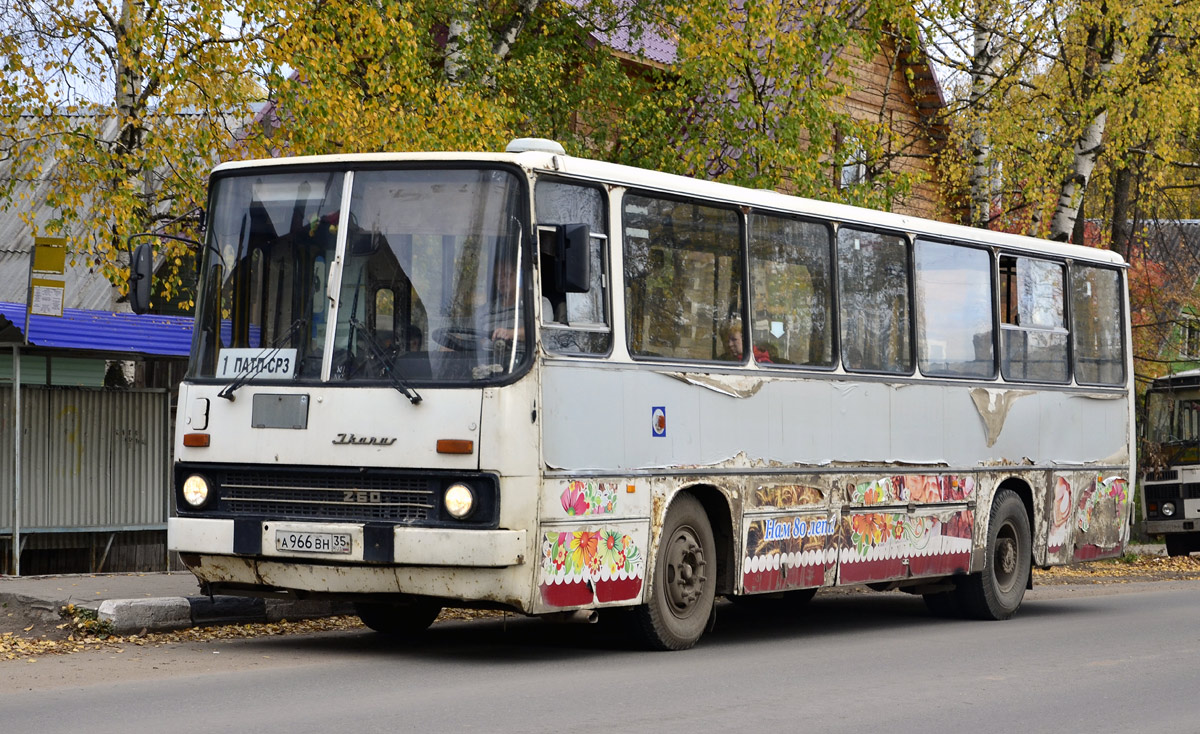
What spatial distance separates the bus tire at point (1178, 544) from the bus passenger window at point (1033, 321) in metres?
12.6

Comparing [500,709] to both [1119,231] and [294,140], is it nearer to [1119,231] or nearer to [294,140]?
[294,140]

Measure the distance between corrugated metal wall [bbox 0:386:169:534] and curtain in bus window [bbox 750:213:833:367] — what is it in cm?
805

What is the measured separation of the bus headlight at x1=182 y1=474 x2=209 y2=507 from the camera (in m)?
10.3

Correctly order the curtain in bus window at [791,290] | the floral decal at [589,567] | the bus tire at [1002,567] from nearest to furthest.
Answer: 1. the floral decal at [589,567]
2. the curtain in bus window at [791,290]
3. the bus tire at [1002,567]

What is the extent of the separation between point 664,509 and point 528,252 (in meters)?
1.99

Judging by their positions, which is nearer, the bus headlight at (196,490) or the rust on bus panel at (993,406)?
the bus headlight at (196,490)

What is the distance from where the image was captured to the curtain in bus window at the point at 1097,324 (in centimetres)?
1578

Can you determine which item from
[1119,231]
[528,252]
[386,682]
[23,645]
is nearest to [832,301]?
[528,252]

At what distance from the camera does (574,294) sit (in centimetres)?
1016

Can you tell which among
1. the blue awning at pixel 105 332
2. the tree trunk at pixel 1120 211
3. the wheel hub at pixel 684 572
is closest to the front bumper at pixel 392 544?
the wheel hub at pixel 684 572

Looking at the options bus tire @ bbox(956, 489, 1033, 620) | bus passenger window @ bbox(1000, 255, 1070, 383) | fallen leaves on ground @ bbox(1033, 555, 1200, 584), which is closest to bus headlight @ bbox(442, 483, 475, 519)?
bus tire @ bbox(956, 489, 1033, 620)

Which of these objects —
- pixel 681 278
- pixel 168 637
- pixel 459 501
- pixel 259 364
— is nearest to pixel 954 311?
pixel 681 278

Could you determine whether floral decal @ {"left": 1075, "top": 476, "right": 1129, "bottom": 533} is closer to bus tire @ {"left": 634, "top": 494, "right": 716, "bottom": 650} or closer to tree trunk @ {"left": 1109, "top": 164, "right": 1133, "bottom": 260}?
bus tire @ {"left": 634, "top": 494, "right": 716, "bottom": 650}

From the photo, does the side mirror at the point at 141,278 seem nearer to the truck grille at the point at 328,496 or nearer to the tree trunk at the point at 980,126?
the truck grille at the point at 328,496
